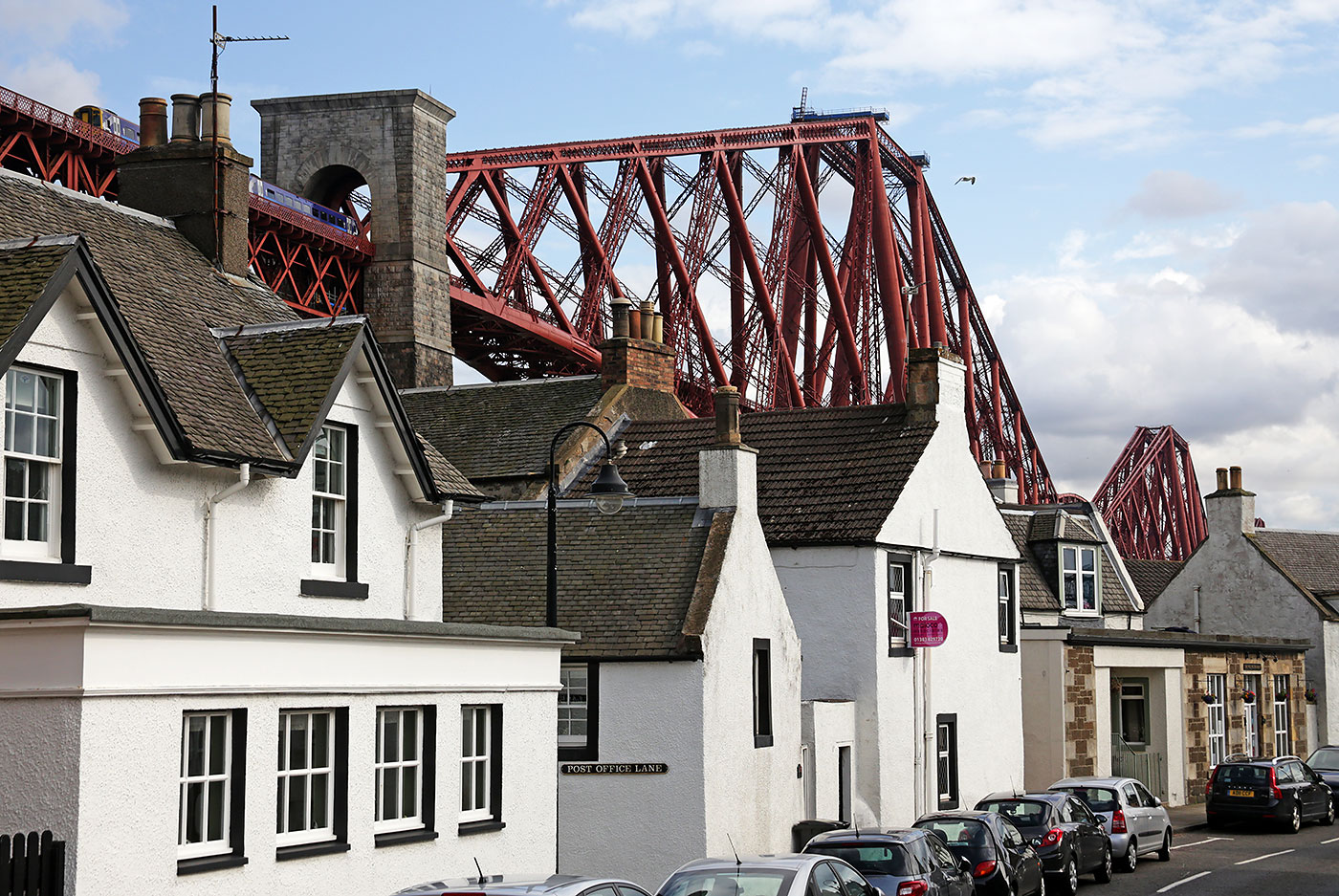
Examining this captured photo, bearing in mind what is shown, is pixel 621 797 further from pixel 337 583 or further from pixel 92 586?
pixel 92 586

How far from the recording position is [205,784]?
14820 mm

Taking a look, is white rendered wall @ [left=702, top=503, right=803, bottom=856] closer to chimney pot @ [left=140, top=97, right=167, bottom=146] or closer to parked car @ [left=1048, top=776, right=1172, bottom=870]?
parked car @ [left=1048, top=776, right=1172, bottom=870]

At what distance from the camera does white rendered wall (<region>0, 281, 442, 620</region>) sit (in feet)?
51.7

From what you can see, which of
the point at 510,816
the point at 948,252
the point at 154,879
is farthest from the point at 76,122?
the point at 948,252

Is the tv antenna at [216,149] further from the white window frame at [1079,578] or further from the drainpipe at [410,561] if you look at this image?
the white window frame at [1079,578]

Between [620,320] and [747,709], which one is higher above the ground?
[620,320]

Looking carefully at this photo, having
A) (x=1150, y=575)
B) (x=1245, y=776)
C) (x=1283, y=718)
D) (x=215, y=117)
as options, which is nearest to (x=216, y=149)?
(x=215, y=117)

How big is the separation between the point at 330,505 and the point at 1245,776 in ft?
75.4

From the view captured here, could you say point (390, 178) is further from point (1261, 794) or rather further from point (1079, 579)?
point (1261, 794)

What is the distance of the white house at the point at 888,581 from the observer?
2833 cm

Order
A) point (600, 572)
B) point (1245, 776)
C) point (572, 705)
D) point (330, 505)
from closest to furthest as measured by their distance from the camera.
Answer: point (330, 505) < point (572, 705) < point (600, 572) < point (1245, 776)

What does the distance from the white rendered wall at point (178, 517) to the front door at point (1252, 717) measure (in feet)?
105

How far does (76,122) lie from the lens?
3872 centimetres

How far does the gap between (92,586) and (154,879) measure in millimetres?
3118
